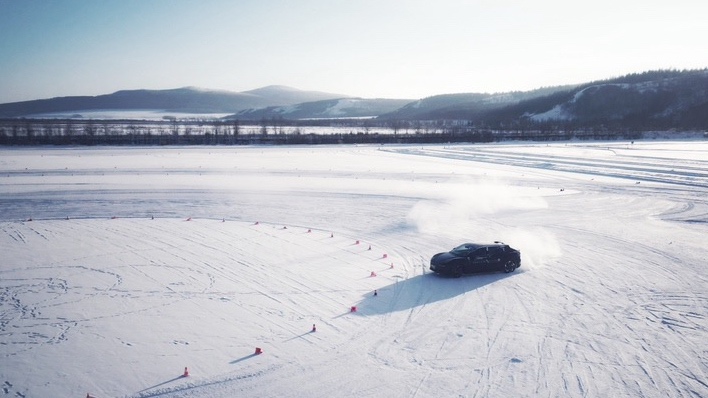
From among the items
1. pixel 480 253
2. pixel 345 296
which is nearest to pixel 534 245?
pixel 480 253

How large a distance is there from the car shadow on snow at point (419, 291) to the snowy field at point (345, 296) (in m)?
0.08

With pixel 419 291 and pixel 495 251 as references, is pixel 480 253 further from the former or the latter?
pixel 419 291

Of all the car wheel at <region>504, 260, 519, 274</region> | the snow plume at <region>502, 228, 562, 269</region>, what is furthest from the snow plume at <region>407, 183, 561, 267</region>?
the car wheel at <region>504, 260, 519, 274</region>

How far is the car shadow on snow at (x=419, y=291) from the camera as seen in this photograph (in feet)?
45.6

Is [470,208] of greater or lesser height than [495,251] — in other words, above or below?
below

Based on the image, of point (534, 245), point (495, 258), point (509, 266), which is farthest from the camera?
point (534, 245)

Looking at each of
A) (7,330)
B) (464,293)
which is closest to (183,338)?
(7,330)

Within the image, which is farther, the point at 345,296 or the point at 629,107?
the point at 629,107

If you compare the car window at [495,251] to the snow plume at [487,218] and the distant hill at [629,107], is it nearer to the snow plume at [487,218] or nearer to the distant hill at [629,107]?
the snow plume at [487,218]

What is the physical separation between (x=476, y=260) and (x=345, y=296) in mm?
5237

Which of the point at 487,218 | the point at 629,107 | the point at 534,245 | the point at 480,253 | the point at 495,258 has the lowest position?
the point at 534,245

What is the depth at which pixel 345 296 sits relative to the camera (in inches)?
578

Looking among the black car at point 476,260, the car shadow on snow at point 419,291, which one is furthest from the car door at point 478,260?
the car shadow on snow at point 419,291

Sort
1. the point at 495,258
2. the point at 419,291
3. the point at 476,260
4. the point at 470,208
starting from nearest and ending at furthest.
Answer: the point at 419,291
the point at 476,260
the point at 495,258
the point at 470,208
